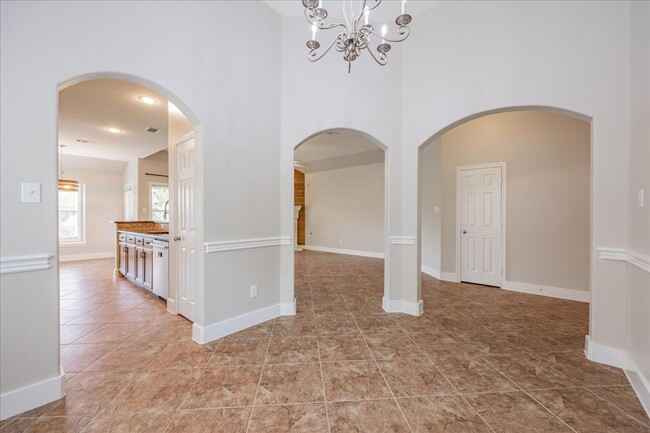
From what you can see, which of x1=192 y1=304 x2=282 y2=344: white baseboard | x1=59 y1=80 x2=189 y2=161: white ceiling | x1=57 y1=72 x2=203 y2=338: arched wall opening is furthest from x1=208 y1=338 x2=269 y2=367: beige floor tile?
x1=59 y1=80 x2=189 y2=161: white ceiling

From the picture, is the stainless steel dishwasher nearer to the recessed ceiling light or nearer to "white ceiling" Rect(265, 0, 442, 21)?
the recessed ceiling light

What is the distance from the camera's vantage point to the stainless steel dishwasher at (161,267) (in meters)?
3.59

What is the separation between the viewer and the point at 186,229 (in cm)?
301

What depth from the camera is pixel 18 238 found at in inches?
64.7

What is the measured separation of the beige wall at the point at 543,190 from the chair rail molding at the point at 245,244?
3.71 meters

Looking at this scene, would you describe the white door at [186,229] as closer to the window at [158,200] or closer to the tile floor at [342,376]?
the tile floor at [342,376]

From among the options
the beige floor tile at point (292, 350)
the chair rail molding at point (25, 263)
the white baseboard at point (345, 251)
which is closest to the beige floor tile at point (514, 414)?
the beige floor tile at point (292, 350)

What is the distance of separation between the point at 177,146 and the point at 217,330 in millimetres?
2148

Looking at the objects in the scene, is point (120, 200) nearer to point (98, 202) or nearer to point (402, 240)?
point (98, 202)

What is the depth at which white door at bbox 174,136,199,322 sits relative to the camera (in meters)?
2.92

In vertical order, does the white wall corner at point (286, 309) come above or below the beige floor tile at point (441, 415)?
above

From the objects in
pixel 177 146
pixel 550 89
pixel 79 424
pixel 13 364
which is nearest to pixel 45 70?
pixel 177 146

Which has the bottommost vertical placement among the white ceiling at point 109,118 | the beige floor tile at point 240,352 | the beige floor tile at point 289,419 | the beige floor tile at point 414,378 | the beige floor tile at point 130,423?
the beige floor tile at point 414,378

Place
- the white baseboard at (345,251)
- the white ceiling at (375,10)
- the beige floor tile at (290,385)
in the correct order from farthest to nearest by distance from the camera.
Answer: the white baseboard at (345,251)
the white ceiling at (375,10)
the beige floor tile at (290,385)
